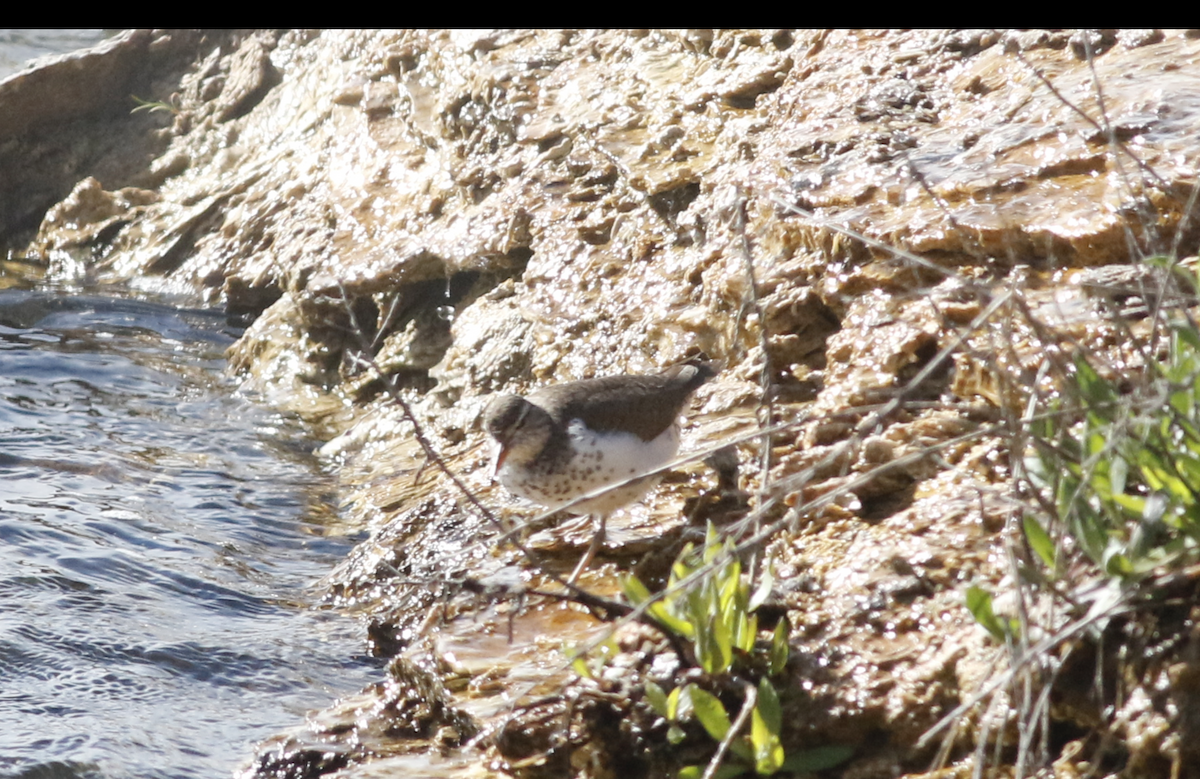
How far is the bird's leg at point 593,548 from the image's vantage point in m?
4.79

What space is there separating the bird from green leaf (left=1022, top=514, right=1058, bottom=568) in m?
2.21

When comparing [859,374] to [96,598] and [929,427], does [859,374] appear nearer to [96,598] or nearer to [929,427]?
[929,427]

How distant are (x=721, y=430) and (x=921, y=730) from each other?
2350 millimetres

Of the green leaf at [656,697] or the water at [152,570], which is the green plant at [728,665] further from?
the water at [152,570]

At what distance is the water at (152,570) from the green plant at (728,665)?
1864 mm

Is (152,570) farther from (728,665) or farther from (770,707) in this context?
(770,707)

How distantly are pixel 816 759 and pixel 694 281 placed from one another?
3543 mm

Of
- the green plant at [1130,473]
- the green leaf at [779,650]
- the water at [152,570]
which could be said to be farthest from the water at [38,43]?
the green plant at [1130,473]

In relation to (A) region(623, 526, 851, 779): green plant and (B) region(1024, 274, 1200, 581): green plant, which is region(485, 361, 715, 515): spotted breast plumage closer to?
(A) region(623, 526, 851, 779): green plant

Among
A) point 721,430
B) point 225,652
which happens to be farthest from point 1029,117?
point 225,652

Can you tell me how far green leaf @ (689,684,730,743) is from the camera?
3254 millimetres

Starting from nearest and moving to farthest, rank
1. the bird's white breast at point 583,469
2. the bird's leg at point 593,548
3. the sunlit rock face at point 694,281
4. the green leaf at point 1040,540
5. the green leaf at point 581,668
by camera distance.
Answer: the green leaf at point 1040,540, the green leaf at point 581,668, the sunlit rock face at point 694,281, the bird's leg at point 593,548, the bird's white breast at point 583,469

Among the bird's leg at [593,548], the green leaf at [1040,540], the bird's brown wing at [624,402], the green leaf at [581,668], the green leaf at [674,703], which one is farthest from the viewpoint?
the bird's brown wing at [624,402]

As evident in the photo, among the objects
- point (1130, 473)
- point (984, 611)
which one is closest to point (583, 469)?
point (984, 611)
